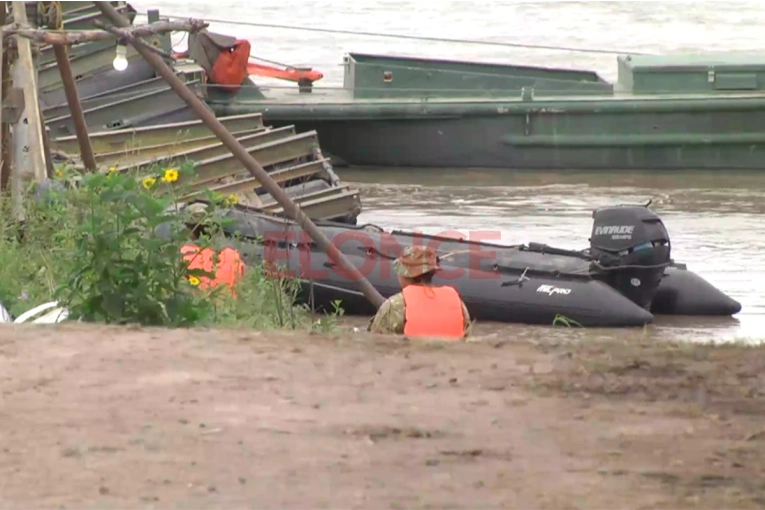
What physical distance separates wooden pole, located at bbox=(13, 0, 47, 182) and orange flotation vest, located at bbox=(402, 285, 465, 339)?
2462mm

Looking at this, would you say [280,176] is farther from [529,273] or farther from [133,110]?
[133,110]

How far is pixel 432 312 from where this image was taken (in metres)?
7.59

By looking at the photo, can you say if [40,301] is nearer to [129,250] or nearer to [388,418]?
[129,250]

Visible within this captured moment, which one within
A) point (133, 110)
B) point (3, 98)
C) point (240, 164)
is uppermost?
point (3, 98)

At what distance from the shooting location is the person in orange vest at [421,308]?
754cm

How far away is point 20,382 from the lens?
4.71 meters

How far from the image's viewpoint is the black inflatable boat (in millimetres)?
11383

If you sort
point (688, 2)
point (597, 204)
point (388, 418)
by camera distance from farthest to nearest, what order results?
point (688, 2) < point (597, 204) < point (388, 418)

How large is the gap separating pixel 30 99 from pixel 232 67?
401 inches

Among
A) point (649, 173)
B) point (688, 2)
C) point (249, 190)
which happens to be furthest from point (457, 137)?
point (688, 2)

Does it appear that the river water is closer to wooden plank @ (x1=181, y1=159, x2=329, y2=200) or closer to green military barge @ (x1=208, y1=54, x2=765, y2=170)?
green military barge @ (x1=208, y1=54, x2=765, y2=170)

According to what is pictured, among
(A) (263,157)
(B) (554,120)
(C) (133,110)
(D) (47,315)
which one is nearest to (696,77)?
(B) (554,120)

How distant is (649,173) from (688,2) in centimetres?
1962

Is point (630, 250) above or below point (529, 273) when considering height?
above
